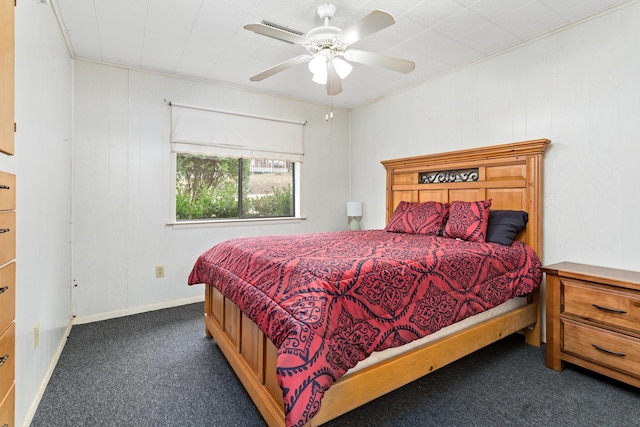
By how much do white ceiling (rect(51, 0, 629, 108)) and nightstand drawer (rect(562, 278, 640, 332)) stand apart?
1.93 metres

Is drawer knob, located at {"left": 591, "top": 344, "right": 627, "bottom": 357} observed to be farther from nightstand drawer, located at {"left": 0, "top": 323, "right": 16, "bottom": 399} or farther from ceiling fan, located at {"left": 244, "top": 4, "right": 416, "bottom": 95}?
nightstand drawer, located at {"left": 0, "top": 323, "right": 16, "bottom": 399}

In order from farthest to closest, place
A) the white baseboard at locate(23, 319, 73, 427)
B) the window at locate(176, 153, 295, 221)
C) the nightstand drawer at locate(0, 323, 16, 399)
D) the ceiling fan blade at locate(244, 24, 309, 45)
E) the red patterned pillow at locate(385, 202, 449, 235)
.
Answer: the window at locate(176, 153, 295, 221) → the red patterned pillow at locate(385, 202, 449, 235) → the ceiling fan blade at locate(244, 24, 309, 45) → the white baseboard at locate(23, 319, 73, 427) → the nightstand drawer at locate(0, 323, 16, 399)

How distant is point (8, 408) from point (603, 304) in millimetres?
3122

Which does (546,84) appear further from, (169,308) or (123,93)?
(169,308)

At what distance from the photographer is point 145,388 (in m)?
1.91

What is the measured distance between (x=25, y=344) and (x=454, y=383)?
238cm

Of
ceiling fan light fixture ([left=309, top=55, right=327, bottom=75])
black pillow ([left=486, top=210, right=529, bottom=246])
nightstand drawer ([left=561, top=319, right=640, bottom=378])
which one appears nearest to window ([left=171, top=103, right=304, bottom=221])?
ceiling fan light fixture ([left=309, top=55, right=327, bottom=75])

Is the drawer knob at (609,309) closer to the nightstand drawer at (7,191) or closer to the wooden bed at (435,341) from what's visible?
the wooden bed at (435,341)

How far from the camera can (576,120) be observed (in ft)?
7.88

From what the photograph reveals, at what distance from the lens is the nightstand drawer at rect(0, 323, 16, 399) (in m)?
1.20

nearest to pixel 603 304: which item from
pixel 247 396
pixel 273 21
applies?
pixel 247 396

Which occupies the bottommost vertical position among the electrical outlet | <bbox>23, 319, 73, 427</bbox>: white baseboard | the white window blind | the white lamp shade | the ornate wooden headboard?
<bbox>23, 319, 73, 427</bbox>: white baseboard

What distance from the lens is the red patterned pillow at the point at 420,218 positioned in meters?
2.94

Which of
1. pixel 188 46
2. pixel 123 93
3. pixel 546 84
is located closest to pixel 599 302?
pixel 546 84
